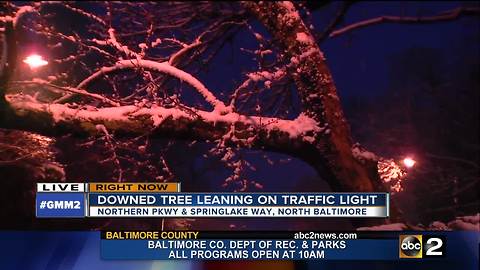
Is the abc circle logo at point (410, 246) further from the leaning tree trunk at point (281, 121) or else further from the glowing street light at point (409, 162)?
the glowing street light at point (409, 162)

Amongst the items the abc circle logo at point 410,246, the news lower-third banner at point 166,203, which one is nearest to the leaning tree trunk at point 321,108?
the news lower-third banner at point 166,203

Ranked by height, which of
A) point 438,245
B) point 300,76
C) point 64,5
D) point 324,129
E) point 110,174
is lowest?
point 438,245

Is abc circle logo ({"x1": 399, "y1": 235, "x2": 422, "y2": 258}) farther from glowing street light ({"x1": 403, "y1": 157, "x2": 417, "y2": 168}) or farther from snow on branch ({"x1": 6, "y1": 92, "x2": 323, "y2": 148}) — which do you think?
snow on branch ({"x1": 6, "y1": 92, "x2": 323, "y2": 148})

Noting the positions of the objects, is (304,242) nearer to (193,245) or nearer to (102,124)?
(193,245)

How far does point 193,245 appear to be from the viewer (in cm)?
363

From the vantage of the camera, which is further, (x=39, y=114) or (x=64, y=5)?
→ (x=64, y=5)

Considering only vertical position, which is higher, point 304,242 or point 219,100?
point 219,100

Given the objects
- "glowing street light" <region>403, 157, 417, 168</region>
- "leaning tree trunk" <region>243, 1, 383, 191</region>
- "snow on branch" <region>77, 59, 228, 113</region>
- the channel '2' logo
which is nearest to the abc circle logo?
the channel '2' logo

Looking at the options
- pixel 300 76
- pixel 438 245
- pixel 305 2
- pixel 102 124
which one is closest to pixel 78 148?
pixel 102 124

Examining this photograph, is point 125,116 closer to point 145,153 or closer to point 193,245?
point 145,153

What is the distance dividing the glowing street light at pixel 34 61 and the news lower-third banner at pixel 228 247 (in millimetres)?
1196

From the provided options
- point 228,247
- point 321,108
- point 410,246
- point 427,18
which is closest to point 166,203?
point 228,247

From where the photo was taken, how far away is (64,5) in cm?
391

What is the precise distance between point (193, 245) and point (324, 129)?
4.12 ft
